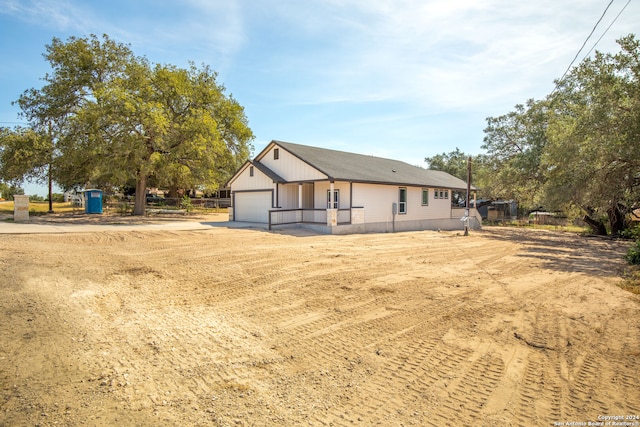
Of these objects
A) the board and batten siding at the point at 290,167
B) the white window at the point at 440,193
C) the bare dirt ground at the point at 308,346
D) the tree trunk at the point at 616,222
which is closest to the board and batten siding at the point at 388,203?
the white window at the point at 440,193

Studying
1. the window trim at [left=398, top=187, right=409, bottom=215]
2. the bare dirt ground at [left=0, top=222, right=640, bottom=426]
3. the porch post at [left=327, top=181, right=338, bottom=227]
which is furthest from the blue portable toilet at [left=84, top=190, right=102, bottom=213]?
the window trim at [left=398, top=187, right=409, bottom=215]

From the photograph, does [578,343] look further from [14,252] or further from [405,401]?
[14,252]

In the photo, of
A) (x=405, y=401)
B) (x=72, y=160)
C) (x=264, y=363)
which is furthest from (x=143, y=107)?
(x=405, y=401)

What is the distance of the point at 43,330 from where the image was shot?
4676 mm

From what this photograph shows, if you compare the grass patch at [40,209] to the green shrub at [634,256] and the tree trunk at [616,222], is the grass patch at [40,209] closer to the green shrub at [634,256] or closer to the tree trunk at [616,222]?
the green shrub at [634,256]

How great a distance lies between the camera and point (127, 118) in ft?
70.8

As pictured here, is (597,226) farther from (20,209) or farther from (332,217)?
(20,209)

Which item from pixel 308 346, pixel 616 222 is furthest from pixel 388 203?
pixel 308 346

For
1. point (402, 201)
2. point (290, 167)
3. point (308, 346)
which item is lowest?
point (308, 346)

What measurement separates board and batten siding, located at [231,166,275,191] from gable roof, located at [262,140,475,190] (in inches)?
39.7

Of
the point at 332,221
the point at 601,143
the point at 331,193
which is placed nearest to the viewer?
the point at 601,143

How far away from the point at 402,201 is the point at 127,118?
694 inches

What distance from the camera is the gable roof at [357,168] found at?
19.1 meters

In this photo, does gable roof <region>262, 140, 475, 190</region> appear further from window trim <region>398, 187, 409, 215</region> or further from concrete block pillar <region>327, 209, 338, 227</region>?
concrete block pillar <region>327, 209, 338, 227</region>
